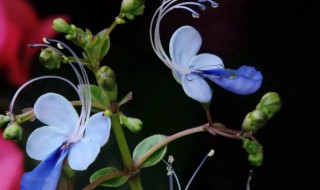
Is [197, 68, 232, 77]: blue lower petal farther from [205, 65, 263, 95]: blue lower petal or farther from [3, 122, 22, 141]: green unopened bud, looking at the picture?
[3, 122, 22, 141]: green unopened bud

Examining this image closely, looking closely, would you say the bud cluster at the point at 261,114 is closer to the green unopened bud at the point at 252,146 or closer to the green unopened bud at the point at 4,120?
the green unopened bud at the point at 252,146

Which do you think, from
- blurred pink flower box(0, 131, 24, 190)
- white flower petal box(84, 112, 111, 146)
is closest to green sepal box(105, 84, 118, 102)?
white flower petal box(84, 112, 111, 146)

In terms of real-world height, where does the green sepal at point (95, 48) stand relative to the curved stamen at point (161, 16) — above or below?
above

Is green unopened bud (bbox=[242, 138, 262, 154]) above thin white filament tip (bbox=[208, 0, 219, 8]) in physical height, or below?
below

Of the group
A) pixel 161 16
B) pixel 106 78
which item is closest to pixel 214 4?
pixel 161 16

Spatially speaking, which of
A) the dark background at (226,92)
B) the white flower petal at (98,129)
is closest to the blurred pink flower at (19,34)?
the dark background at (226,92)

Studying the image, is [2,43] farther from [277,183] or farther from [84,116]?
[277,183]
